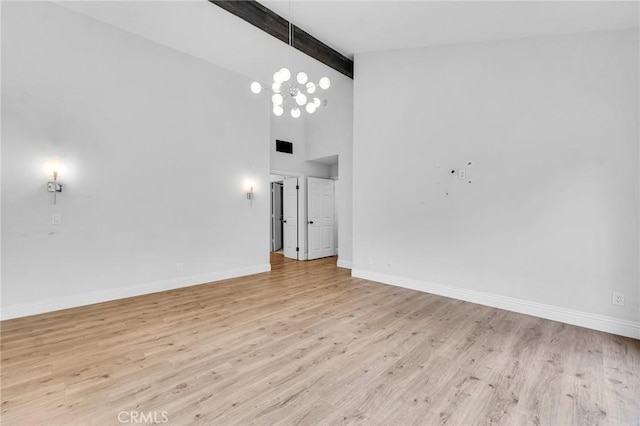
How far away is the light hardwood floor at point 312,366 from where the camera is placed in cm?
193

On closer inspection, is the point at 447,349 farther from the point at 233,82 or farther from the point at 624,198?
the point at 233,82

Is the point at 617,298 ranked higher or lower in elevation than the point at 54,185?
lower

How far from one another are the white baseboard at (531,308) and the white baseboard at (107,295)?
123 inches

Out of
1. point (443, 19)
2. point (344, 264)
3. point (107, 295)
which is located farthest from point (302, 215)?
point (443, 19)

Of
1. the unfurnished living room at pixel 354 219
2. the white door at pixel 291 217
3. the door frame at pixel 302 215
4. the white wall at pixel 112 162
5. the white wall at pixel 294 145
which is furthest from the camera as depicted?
the white door at pixel 291 217

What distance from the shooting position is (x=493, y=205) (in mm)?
4008

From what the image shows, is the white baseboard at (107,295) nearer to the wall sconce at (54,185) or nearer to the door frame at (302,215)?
the wall sconce at (54,185)

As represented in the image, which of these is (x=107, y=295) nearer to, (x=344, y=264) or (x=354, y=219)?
(x=354, y=219)

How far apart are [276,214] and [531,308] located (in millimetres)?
6827

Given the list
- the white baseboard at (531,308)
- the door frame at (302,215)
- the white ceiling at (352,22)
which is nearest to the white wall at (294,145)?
the door frame at (302,215)

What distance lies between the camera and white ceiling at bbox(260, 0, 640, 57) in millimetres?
3074

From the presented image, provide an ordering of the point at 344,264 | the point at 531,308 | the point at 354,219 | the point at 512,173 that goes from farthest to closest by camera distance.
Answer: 1. the point at 344,264
2. the point at 354,219
3. the point at 512,173
4. the point at 531,308

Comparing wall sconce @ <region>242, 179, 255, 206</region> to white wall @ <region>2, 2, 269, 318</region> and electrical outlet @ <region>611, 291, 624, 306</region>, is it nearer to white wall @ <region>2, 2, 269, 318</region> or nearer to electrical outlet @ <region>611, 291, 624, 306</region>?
white wall @ <region>2, 2, 269, 318</region>

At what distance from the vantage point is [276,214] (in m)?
9.07
